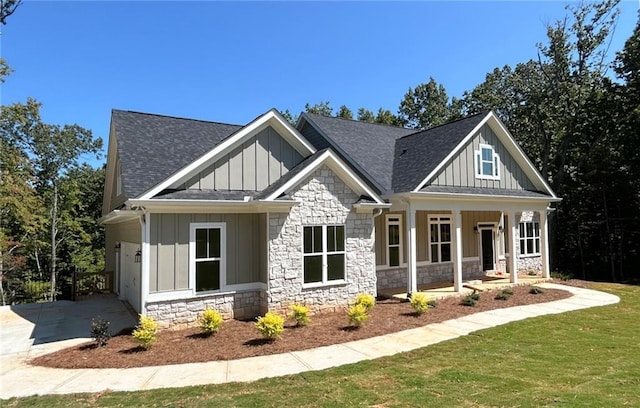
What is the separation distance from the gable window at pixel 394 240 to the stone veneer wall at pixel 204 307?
585 centimetres

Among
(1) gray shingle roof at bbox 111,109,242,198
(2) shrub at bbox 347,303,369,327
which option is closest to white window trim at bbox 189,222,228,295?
(1) gray shingle roof at bbox 111,109,242,198

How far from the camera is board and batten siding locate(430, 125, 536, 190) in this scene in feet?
45.3

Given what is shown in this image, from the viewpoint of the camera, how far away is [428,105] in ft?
123

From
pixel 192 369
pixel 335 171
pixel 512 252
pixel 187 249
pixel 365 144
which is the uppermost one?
pixel 365 144

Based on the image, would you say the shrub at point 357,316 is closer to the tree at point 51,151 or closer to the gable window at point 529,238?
the gable window at point 529,238

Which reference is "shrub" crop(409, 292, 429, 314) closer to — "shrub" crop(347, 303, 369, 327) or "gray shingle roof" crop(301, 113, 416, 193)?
"shrub" crop(347, 303, 369, 327)

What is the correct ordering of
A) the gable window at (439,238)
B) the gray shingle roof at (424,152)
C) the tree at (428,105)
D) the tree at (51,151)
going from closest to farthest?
the gray shingle roof at (424,152) → the gable window at (439,238) → the tree at (51,151) → the tree at (428,105)

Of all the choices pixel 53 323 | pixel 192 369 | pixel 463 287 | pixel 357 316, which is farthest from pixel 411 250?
pixel 53 323

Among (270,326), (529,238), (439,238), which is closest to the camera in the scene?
(270,326)

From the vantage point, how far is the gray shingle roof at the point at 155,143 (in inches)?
402

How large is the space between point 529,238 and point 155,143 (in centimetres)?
1802

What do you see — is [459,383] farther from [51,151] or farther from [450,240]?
[51,151]

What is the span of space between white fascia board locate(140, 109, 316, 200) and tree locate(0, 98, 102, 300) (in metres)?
23.6

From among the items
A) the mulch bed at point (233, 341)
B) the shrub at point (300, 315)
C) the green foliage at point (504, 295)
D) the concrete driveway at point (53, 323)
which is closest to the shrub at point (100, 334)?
the mulch bed at point (233, 341)
